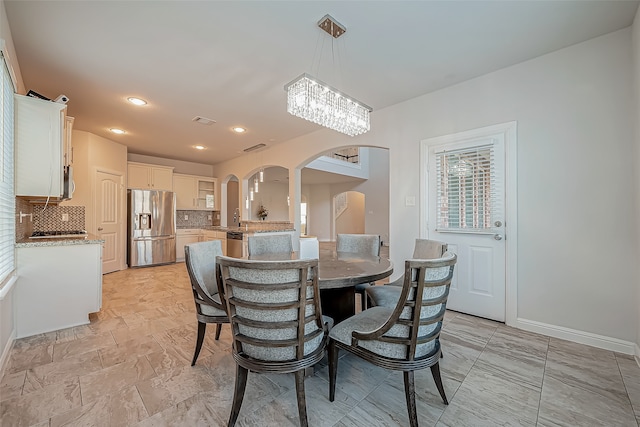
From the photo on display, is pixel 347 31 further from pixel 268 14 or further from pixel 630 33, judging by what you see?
pixel 630 33

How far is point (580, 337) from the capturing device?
236 cm

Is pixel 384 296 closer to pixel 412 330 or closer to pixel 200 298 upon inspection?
pixel 412 330

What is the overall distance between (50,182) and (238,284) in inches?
98.4

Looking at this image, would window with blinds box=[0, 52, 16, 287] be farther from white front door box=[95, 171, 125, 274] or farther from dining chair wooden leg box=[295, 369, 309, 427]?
white front door box=[95, 171, 125, 274]

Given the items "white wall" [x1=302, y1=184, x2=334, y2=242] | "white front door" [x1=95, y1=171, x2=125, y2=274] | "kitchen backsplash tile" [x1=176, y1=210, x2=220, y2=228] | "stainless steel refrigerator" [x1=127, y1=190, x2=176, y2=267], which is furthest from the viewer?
"white wall" [x1=302, y1=184, x2=334, y2=242]

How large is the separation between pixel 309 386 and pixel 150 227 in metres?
5.53

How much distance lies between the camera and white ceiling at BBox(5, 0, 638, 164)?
1.95 m

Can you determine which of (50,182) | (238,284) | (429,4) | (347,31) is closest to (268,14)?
(347,31)

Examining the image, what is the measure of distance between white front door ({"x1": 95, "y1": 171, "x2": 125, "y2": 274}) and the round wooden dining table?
4.80 metres

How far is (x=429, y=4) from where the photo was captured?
190 cm

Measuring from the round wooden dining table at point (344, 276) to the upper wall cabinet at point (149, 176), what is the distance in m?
5.37

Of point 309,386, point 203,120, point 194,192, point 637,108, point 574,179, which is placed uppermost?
point 203,120

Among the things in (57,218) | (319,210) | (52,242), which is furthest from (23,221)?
(319,210)

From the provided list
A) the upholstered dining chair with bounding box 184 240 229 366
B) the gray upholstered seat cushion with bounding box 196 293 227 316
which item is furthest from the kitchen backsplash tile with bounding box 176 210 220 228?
the gray upholstered seat cushion with bounding box 196 293 227 316
